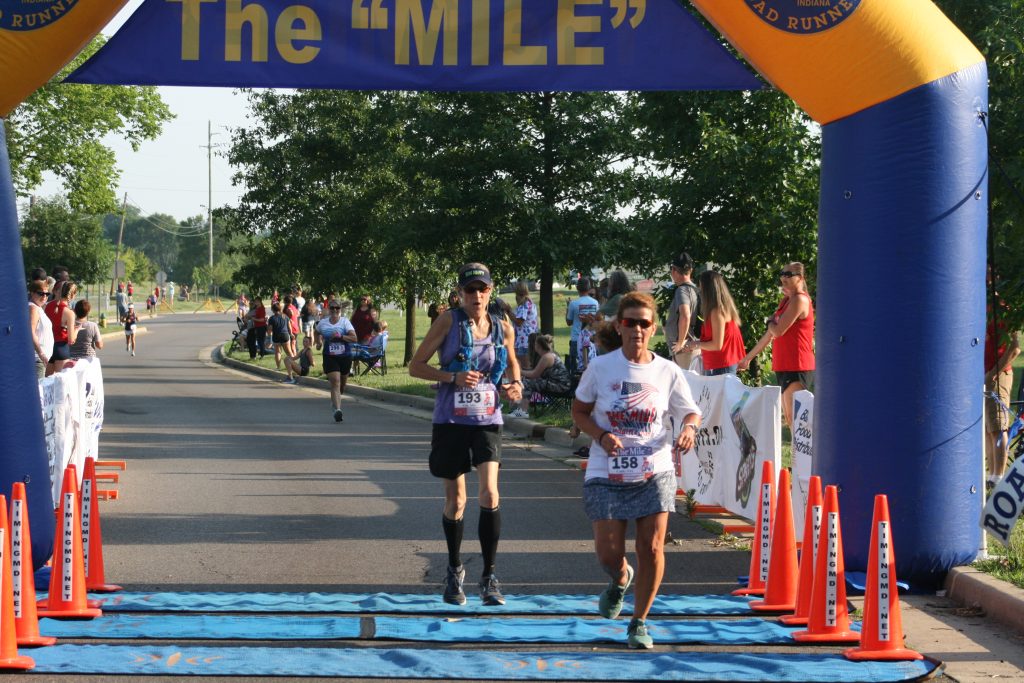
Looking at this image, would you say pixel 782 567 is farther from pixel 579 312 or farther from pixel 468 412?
pixel 579 312

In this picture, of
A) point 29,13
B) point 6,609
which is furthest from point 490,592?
point 29,13

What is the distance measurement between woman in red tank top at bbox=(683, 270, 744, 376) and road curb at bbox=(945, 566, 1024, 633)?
396cm

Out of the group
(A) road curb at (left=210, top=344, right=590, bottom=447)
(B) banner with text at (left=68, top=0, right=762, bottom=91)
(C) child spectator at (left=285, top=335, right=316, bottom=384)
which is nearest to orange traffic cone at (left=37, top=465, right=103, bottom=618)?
(B) banner with text at (left=68, top=0, right=762, bottom=91)

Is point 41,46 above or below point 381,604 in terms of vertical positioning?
above

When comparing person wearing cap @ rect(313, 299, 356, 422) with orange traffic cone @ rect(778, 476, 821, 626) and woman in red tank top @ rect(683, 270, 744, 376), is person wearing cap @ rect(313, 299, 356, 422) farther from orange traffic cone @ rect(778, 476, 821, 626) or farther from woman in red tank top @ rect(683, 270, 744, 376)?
orange traffic cone @ rect(778, 476, 821, 626)

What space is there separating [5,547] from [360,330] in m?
17.5

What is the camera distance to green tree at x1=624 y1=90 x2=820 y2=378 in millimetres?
16969

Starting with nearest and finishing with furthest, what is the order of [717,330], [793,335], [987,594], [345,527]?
[987,594]
[345,527]
[793,335]
[717,330]

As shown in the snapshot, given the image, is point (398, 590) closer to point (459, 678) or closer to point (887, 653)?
point (459, 678)

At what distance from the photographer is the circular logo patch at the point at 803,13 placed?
8312 millimetres

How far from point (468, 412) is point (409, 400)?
16.2 m

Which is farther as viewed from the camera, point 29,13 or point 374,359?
point 374,359

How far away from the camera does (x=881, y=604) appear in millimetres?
6742

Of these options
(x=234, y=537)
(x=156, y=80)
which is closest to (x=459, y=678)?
(x=234, y=537)
